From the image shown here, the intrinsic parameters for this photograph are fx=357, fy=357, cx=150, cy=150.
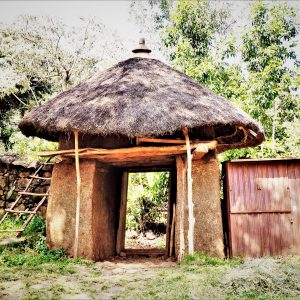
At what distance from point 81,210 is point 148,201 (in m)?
4.59

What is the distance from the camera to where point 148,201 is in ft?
35.4

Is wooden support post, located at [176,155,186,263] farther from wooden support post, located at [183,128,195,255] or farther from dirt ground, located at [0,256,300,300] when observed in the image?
dirt ground, located at [0,256,300,300]

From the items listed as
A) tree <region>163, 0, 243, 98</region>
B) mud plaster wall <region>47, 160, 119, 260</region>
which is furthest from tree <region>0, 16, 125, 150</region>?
mud plaster wall <region>47, 160, 119, 260</region>

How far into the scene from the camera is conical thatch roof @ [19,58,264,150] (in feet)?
18.8

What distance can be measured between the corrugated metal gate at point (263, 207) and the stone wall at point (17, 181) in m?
5.00

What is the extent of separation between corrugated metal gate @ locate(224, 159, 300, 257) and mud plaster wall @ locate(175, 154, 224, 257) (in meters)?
0.46

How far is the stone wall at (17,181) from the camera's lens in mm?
9266

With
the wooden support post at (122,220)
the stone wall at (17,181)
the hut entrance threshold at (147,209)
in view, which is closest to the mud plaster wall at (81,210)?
the wooden support post at (122,220)

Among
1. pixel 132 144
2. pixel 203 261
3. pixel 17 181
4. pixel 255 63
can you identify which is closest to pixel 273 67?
pixel 255 63

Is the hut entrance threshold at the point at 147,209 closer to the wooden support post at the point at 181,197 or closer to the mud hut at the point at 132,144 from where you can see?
the mud hut at the point at 132,144

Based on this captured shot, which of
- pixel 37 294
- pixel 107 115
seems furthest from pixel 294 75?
pixel 37 294

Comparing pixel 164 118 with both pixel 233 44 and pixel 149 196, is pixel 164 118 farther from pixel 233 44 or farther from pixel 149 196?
pixel 233 44

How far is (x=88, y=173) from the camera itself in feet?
21.3

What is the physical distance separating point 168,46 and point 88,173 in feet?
26.1
